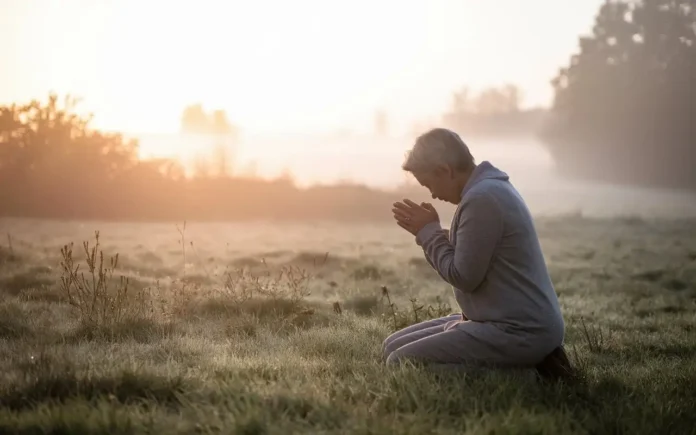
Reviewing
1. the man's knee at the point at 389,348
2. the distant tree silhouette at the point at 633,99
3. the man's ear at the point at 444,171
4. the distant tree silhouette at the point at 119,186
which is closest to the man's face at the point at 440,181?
the man's ear at the point at 444,171

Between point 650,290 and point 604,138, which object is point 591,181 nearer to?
point 604,138

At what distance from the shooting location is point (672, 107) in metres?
28.4

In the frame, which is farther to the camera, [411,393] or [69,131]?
[69,131]

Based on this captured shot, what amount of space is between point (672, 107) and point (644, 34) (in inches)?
130

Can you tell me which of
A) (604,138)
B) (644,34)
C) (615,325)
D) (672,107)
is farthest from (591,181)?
(615,325)

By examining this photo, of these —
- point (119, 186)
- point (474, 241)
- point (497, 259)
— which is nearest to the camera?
point (474, 241)

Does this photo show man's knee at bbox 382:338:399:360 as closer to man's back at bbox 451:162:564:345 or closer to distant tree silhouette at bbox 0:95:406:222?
man's back at bbox 451:162:564:345

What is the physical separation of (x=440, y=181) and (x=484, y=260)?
515 mm

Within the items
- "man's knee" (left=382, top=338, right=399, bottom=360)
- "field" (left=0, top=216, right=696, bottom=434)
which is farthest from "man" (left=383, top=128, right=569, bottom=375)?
"man's knee" (left=382, top=338, right=399, bottom=360)

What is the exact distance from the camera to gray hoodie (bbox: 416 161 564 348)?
3584 millimetres

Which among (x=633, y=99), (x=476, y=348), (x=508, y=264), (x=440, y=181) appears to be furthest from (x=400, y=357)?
(x=633, y=99)

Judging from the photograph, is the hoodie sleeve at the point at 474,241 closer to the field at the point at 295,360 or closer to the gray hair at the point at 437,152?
the gray hair at the point at 437,152

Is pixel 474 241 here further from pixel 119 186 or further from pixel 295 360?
pixel 119 186

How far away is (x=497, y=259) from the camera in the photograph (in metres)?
3.69
